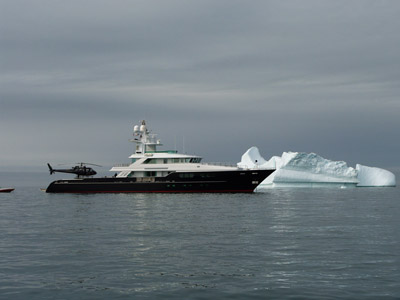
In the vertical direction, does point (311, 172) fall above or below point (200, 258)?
above

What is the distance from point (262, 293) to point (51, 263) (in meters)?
9.78

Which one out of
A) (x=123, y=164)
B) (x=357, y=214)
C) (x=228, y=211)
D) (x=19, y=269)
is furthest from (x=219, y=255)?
(x=123, y=164)

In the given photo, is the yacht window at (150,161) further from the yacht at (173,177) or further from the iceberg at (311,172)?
the iceberg at (311,172)

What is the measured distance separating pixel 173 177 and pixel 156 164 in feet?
11.8

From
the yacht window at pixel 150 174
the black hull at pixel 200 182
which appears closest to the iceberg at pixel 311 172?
the black hull at pixel 200 182

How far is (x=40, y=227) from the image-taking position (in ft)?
109

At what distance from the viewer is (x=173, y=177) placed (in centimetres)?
6894

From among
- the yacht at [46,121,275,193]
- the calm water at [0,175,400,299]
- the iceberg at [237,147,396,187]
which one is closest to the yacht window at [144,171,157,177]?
the yacht at [46,121,275,193]

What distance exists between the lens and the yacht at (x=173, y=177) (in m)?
68.4

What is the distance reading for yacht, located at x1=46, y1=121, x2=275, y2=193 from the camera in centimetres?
6838

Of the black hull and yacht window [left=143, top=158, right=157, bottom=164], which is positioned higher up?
yacht window [left=143, top=158, right=157, bottom=164]

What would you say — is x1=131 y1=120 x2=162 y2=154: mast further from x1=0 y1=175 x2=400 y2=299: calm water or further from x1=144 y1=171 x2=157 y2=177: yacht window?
x1=0 y1=175 x2=400 y2=299: calm water

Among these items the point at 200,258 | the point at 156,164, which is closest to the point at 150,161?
the point at 156,164

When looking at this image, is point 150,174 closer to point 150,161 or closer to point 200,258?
point 150,161
